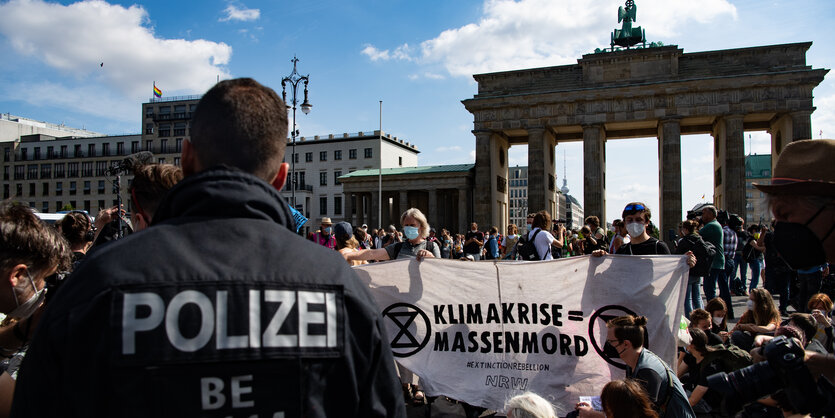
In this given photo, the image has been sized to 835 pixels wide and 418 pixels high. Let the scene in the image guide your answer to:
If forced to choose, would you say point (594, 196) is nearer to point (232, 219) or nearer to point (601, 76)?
point (601, 76)

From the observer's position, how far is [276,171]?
177 cm

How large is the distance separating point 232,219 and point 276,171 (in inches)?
12.8

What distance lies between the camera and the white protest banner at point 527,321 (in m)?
5.38

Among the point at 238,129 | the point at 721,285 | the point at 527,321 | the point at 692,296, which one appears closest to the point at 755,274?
the point at 721,285

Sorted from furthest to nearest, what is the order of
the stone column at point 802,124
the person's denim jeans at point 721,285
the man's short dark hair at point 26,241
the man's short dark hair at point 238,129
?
the stone column at point 802,124, the person's denim jeans at point 721,285, the man's short dark hair at point 26,241, the man's short dark hair at point 238,129

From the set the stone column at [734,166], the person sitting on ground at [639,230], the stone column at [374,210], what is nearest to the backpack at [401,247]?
the person sitting on ground at [639,230]

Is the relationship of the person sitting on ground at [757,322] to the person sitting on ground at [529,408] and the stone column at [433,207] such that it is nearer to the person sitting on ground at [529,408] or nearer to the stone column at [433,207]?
the person sitting on ground at [529,408]

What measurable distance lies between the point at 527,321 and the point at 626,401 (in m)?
1.98

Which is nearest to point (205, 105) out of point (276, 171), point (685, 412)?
point (276, 171)

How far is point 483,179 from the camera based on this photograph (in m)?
48.2

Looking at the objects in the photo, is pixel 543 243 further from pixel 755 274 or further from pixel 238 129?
pixel 755 274

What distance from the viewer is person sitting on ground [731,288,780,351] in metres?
6.17

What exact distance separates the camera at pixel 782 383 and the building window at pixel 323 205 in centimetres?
7562

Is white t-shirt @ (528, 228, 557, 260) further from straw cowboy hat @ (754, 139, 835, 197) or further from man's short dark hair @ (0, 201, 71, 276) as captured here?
man's short dark hair @ (0, 201, 71, 276)
